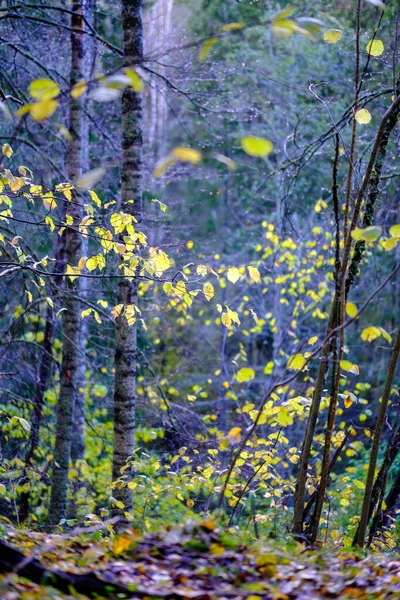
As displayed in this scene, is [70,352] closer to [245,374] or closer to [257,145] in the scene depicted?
[245,374]

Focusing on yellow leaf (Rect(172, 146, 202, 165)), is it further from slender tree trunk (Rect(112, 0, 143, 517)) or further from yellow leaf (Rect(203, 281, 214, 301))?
slender tree trunk (Rect(112, 0, 143, 517))

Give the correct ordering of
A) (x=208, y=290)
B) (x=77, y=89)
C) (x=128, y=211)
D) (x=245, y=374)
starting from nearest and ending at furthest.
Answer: (x=77, y=89) → (x=245, y=374) → (x=208, y=290) → (x=128, y=211)

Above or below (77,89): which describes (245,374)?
below

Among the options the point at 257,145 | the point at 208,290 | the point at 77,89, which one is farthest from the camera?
the point at 208,290

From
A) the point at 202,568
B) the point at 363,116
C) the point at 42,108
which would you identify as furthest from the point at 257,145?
the point at 363,116

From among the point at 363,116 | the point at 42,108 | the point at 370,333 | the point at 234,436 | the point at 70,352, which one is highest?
the point at 363,116

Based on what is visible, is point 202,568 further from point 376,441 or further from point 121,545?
point 376,441

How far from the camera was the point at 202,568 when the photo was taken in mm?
2652

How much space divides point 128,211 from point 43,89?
3.26 m

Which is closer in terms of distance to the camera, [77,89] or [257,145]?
[257,145]

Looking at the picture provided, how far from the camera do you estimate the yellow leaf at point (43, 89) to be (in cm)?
196

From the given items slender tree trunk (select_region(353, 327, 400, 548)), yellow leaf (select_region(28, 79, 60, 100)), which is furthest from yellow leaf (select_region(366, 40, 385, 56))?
yellow leaf (select_region(28, 79, 60, 100))

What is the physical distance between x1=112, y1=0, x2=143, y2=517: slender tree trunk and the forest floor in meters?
2.21

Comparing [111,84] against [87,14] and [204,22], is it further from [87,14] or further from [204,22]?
[204,22]
